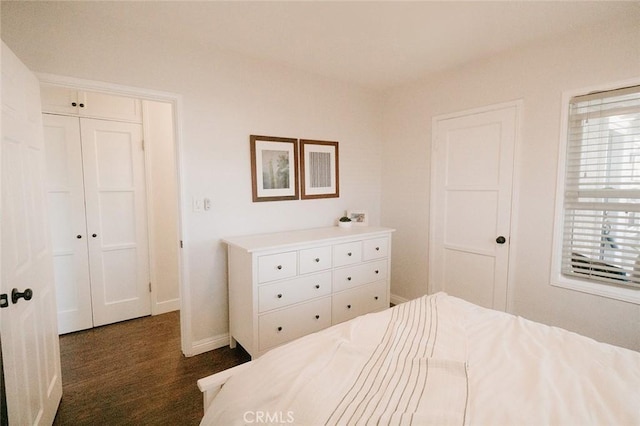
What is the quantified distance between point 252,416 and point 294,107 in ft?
8.41

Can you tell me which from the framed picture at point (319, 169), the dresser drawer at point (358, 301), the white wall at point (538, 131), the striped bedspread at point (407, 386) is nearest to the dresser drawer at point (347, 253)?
the dresser drawer at point (358, 301)

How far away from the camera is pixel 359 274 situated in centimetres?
280

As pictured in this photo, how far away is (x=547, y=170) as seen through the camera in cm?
236

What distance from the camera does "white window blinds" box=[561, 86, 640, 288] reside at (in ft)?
6.67

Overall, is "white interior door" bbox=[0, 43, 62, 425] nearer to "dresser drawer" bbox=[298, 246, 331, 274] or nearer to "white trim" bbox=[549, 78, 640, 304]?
"dresser drawer" bbox=[298, 246, 331, 274]

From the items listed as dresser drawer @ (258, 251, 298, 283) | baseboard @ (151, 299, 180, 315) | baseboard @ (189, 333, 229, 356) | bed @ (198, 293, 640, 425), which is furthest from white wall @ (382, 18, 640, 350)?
baseboard @ (151, 299, 180, 315)

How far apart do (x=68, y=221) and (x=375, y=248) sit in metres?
2.88

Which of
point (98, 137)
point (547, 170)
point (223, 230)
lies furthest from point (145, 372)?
point (547, 170)

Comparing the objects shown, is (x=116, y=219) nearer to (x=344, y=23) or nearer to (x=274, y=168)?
(x=274, y=168)

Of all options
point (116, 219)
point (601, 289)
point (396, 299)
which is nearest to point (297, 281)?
point (396, 299)

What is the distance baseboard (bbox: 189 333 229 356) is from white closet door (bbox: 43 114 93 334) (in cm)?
128

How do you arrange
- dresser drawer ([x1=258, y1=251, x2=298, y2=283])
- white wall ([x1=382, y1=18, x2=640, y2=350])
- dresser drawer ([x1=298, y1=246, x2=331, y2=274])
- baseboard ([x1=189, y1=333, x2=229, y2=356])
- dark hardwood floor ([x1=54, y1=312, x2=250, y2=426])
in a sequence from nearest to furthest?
dark hardwood floor ([x1=54, y1=312, x2=250, y2=426])
white wall ([x1=382, y1=18, x2=640, y2=350])
dresser drawer ([x1=258, y1=251, x2=298, y2=283])
dresser drawer ([x1=298, y1=246, x2=331, y2=274])
baseboard ([x1=189, y1=333, x2=229, y2=356])

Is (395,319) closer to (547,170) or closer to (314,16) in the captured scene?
(547,170)

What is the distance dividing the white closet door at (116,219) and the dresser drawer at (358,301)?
207 centimetres
